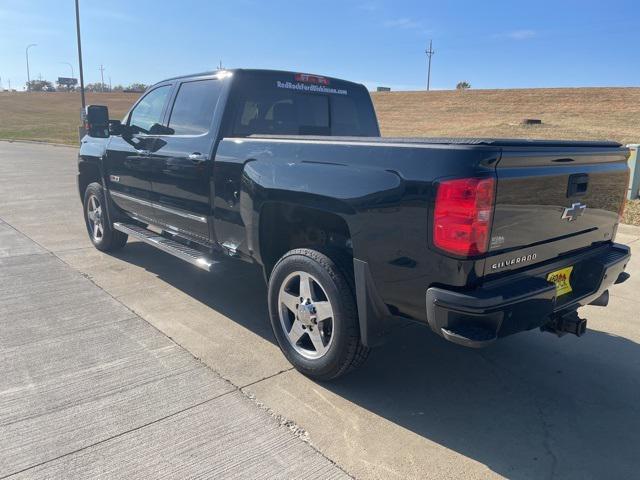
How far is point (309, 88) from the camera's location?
4723 mm

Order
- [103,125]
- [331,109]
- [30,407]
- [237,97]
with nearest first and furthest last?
[30,407] < [237,97] < [331,109] < [103,125]

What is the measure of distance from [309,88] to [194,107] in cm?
102

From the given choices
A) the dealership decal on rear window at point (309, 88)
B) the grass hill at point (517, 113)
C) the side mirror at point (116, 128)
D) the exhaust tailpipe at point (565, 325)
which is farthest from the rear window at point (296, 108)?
the grass hill at point (517, 113)

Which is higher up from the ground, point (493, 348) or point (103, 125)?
point (103, 125)

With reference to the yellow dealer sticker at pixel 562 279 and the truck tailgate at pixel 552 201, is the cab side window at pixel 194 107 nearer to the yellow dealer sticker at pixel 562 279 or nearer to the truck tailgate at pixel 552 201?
the truck tailgate at pixel 552 201

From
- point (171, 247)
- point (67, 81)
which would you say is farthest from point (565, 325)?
point (67, 81)

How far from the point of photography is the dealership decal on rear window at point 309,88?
452cm

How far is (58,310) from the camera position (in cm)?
450

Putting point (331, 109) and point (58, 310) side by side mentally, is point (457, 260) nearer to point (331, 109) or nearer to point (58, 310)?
point (331, 109)

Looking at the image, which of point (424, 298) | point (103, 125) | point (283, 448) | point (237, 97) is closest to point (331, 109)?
point (237, 97)

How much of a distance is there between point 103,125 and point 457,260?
4208mm

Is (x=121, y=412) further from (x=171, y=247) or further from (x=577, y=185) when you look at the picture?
(x=577, y=185)

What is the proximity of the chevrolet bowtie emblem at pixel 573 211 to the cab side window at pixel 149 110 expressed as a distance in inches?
143

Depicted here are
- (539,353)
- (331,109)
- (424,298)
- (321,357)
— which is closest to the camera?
(424,298)
